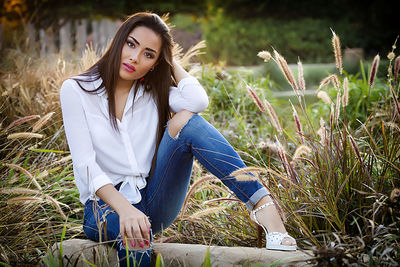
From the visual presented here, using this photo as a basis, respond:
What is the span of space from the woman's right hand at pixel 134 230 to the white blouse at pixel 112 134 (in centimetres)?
24

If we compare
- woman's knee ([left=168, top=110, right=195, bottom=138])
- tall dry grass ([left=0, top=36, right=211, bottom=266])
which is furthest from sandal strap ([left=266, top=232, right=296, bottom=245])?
tall dry grass ([left=0, top=36, right=211, bottom=266])

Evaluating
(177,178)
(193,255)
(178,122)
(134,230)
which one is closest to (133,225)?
(134,230)

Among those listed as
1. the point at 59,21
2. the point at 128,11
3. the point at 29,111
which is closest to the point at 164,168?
the point at 29,111

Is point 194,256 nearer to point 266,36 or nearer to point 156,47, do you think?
point 156,47

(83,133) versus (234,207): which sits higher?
(83,133)

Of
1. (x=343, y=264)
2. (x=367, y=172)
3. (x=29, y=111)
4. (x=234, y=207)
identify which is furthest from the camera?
(x=29, y=111)

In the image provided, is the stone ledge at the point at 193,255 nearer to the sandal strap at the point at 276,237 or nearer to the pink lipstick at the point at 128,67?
the sandal strap at the point at 276,237

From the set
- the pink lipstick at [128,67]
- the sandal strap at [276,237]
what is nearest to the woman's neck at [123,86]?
the pink lipstick at [128,67]

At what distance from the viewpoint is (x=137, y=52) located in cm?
212

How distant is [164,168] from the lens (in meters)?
2.06

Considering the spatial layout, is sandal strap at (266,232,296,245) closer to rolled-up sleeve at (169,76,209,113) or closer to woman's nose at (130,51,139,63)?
rolled-up sleeve at (169,76,209,113)

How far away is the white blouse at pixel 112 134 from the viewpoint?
76.9 inches

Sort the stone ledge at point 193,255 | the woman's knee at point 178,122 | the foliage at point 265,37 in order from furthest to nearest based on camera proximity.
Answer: the foliage at point 265,37
the woman's knee at point 178,122
the stone ledge at point 193,255

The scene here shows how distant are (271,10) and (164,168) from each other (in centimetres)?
1389
